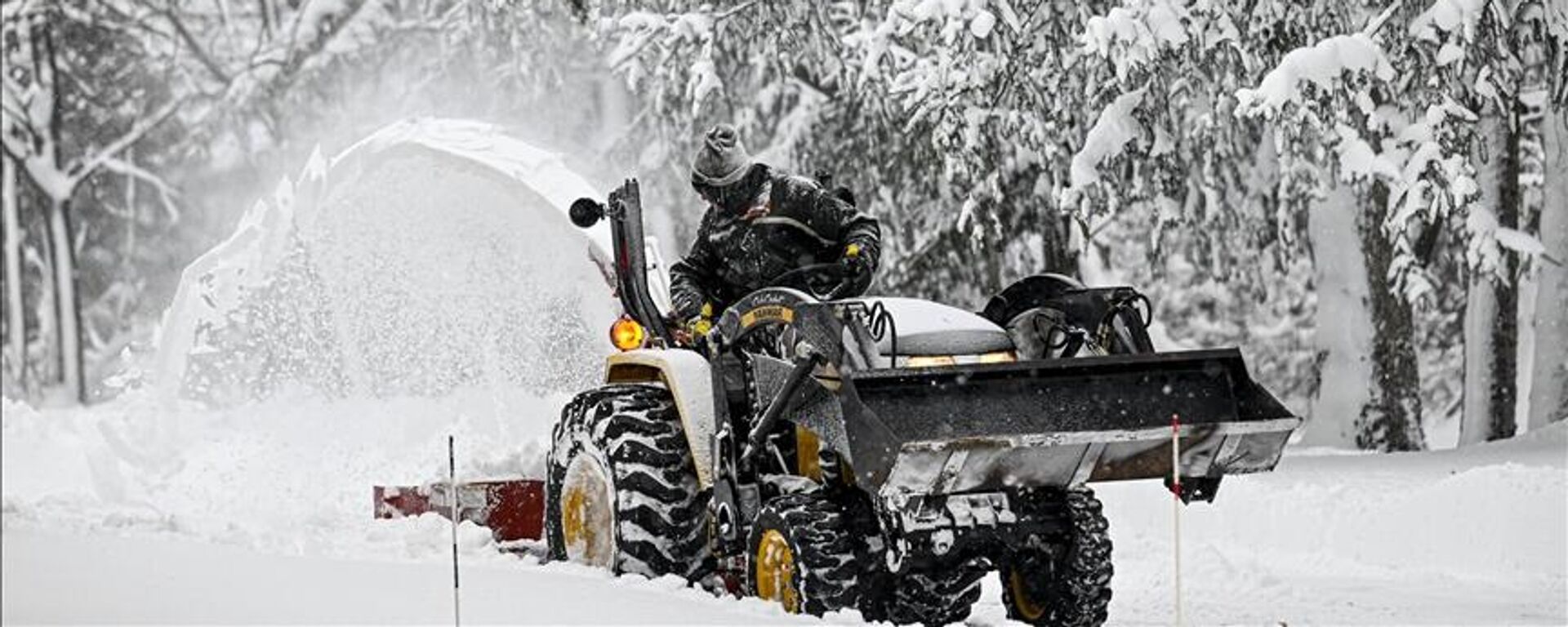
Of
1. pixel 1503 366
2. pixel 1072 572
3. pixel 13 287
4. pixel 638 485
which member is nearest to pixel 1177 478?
pixel 1072 572

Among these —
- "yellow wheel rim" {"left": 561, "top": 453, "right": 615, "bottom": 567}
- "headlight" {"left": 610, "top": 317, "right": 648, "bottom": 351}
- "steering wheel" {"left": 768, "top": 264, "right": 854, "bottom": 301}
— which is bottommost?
"yellow wheel rim" {"left": 561, "top": 453, "right": 615, "bottom": 567}

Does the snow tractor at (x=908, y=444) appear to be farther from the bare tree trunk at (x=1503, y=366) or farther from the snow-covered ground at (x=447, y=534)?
the bare tree trunk at (x=1503, y=366)

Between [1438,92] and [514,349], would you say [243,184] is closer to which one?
[514,349]

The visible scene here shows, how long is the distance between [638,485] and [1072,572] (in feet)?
6.17

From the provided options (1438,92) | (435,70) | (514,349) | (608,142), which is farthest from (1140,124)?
(435,70)

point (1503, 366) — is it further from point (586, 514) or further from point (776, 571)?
point (776, 571)

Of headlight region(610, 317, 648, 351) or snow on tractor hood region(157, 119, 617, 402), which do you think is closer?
headlight region(610, 317, 648, 351)

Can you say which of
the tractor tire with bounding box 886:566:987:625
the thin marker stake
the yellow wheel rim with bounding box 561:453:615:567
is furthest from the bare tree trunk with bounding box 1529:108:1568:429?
the tractor tire with bounding box 886:566:987:625

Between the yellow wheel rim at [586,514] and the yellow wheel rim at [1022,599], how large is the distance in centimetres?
178

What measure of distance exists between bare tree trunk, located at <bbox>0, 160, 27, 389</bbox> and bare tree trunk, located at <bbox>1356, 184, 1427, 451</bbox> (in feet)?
36.5

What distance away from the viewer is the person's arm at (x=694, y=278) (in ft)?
34.0

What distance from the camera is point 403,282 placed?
15.7 meters

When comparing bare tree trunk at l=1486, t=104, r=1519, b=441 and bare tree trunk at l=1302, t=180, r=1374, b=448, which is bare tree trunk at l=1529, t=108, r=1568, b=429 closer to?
bare tree trunk at l=1486, t=104, r=1519, b=441

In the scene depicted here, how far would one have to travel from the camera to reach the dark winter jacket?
33.7 feet
